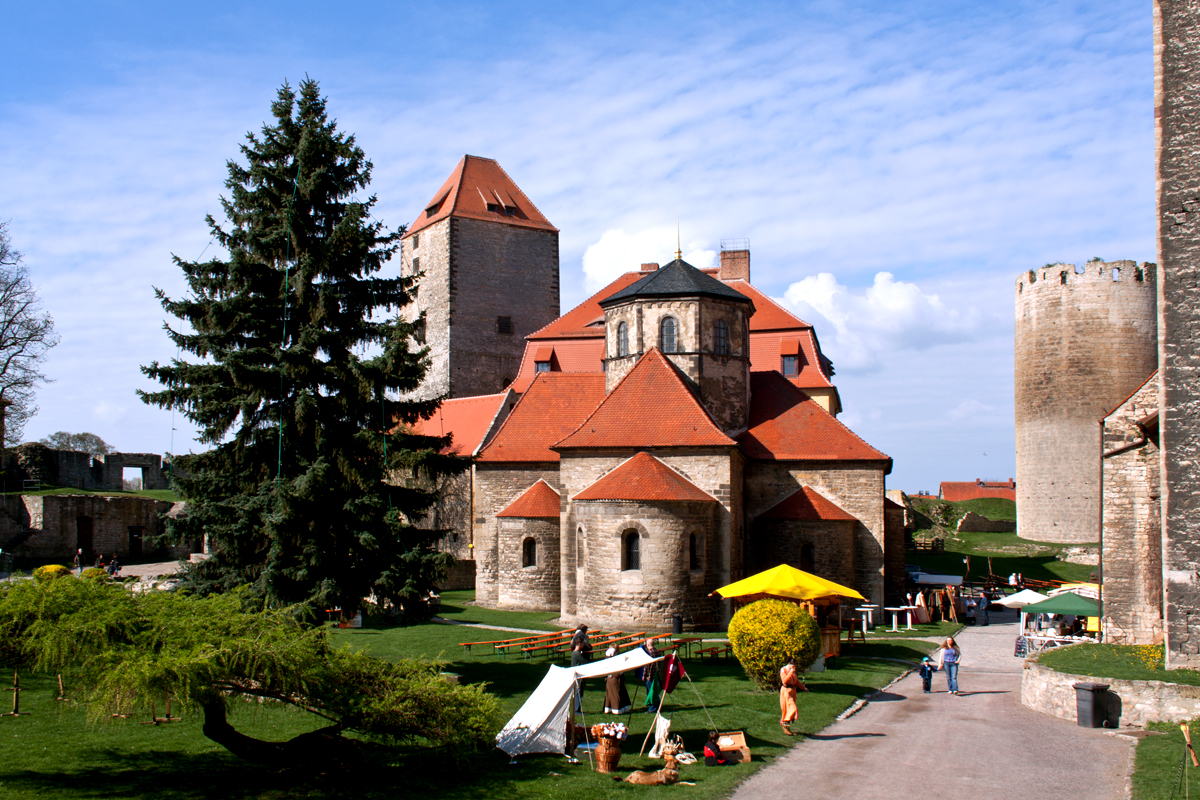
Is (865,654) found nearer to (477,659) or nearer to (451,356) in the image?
(477,659)

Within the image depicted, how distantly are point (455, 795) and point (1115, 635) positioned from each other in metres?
15.5

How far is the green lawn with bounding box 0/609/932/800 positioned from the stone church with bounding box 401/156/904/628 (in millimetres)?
8257

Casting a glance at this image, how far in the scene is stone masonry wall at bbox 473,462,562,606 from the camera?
32.3 metres

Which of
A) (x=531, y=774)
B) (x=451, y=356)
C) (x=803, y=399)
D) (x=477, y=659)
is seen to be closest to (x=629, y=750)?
(x=531, y=774)

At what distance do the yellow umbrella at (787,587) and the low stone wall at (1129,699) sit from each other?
5.20 metres

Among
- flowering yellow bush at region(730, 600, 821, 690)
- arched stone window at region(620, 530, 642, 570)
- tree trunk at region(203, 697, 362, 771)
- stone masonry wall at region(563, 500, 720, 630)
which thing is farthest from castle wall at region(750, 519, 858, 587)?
tree trunk at region(203, 697, 362, 771)

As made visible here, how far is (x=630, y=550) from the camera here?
2614cm

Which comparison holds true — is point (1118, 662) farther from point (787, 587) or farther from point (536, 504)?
point (536, 504)

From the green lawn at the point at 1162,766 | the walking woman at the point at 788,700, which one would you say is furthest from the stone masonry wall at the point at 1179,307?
the walking woman at the point at 788,700

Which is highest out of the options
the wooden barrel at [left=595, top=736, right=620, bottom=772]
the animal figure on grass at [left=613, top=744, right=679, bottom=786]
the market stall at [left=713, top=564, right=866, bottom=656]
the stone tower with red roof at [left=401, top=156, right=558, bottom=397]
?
the stone tower with red roof at [left=401, top=156, right=558, bottom=397]

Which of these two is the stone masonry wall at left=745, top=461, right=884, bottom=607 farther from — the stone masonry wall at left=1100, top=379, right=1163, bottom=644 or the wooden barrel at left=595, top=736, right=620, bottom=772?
the wooden barrel at left=595, top=736, right=620, bottom=772

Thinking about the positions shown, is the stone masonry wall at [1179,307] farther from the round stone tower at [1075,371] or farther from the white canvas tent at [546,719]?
the round stone tower at [1075,371]

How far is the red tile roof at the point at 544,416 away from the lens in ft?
108

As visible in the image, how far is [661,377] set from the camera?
29.4 metres
